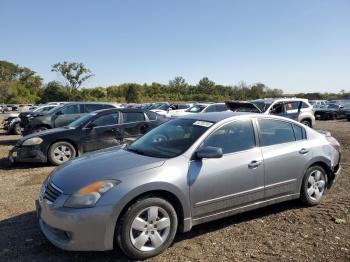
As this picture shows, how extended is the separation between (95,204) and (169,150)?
4.16 ft

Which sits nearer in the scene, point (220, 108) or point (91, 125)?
point (91, 125)

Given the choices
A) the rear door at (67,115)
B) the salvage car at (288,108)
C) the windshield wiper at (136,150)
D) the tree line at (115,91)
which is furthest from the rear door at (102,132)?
the tree line at (115,91)

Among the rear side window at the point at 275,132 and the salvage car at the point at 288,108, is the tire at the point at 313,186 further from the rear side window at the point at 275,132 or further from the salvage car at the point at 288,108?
the salvage car at the point at 288,108

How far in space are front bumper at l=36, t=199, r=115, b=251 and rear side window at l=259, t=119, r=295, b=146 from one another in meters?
2.48

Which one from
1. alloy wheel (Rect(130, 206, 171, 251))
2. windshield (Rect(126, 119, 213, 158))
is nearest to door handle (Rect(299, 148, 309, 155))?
windshield (Rect(126, 119, 213, 158))

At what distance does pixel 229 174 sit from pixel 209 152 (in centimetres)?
47

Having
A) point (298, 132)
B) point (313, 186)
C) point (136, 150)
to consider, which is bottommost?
point (313, 186)

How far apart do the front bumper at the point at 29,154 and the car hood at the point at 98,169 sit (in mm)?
4960

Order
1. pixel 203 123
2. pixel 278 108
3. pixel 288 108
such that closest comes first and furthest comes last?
pixel 203 123 < pixel 278 108 < pixel 288 108

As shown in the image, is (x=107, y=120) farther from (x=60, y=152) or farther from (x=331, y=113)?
(x=331, y=113)

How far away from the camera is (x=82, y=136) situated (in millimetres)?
9961

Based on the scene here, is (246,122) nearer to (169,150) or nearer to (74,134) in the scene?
(169,150)

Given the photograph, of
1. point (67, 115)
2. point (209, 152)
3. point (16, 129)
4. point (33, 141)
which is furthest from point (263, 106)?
point (16, 129)

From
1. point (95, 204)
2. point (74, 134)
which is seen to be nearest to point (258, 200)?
point (95, 204)
